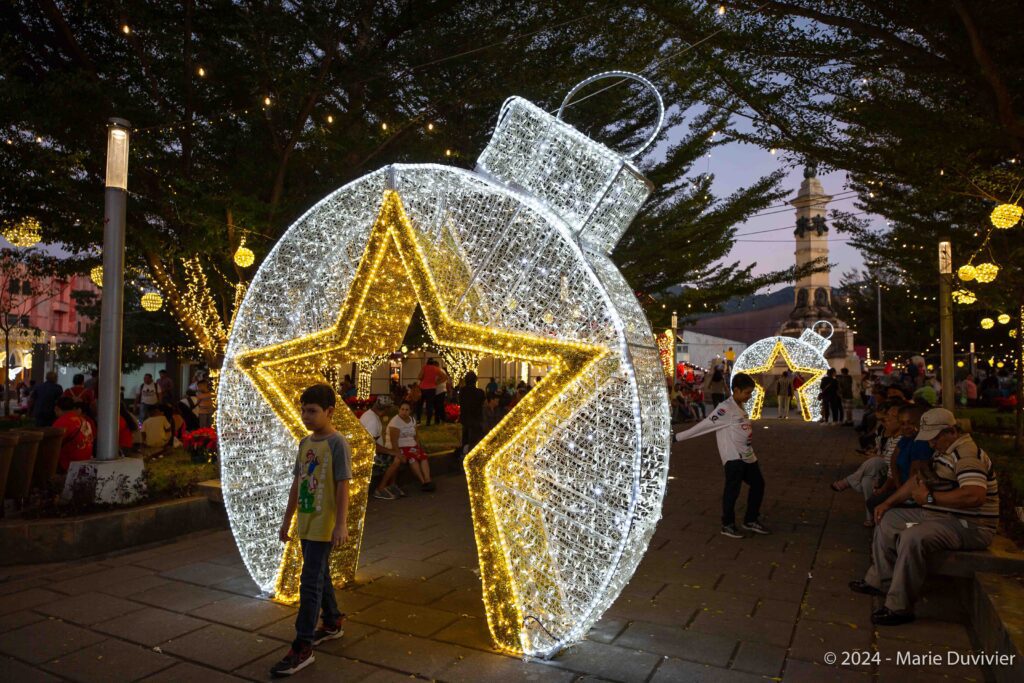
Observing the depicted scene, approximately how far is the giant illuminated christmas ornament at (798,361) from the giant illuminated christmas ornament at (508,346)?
55.1ft

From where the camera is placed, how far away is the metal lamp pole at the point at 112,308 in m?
6.29

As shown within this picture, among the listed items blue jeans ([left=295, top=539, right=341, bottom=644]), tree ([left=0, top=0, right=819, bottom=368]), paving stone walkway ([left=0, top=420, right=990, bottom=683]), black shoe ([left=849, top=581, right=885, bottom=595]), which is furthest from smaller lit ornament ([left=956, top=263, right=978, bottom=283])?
blue jeans ([left=295, top=539, right=341, bottom=644])

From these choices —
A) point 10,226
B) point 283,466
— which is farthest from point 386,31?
point 283,466

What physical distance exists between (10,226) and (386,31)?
5672 millimetres

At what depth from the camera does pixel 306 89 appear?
30.3ft

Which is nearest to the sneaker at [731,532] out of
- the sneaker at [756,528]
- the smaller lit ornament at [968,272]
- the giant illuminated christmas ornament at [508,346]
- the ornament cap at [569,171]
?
the sneaker at [756,528]

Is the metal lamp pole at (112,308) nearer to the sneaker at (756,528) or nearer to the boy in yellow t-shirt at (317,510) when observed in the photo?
the boy in yellow t-shirt at (317,510)

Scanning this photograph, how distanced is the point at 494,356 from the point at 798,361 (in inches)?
692

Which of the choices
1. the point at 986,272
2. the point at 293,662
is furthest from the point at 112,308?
the point at 986,272

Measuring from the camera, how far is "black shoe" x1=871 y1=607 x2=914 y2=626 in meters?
4.38

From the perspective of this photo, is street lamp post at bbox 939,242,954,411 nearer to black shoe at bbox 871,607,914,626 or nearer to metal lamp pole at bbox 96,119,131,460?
black shoe at bbox 871,607,914,626

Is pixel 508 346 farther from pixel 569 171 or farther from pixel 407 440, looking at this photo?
pixel 407 440

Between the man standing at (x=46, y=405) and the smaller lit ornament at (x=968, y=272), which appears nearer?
the smaller lit ornament at (x=968, y=272)

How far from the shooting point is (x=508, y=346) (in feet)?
12.7
